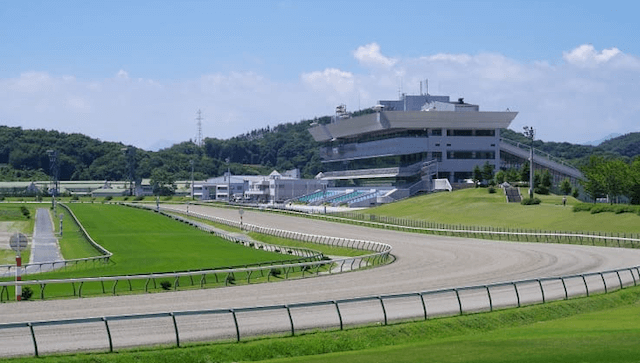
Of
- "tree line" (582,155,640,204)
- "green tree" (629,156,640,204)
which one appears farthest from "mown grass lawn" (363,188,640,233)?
"green tree" (629,156,640,204)

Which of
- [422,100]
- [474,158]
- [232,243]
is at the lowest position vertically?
[232,243]

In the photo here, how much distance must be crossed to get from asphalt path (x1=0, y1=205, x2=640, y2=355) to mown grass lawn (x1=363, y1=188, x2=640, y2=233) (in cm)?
1634

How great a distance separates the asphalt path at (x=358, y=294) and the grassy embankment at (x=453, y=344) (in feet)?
4.28

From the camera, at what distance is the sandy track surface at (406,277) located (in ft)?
96.3

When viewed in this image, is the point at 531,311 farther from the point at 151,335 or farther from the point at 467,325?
the point at 151,335

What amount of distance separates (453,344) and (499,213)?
71983mm

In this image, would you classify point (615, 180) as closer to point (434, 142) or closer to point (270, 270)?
point (434, 142)

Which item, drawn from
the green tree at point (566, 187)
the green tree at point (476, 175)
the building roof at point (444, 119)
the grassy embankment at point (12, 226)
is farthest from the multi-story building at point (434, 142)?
the grassy embankment at point (12, 226)

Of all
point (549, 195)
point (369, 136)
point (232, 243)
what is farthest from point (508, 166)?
point (232, 243)

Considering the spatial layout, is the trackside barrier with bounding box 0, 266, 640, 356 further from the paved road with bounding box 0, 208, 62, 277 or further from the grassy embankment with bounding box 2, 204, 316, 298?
the paved road with bounding box 0, 208, 62, 277

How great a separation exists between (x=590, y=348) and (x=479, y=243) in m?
42.9

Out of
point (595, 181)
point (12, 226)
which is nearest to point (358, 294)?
point (595, 181)

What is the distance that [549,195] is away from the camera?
103 metres

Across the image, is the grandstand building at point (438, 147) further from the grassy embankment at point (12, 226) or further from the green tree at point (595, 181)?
the grassy embankment at point (12, 226)
